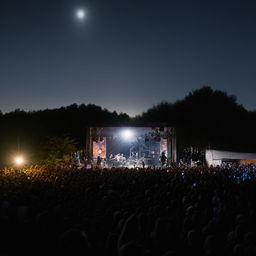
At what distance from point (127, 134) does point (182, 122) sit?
17316mm

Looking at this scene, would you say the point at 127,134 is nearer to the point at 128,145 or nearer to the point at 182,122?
the point at 128,145

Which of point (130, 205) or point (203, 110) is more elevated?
point (203, 110)

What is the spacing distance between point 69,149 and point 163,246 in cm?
2431

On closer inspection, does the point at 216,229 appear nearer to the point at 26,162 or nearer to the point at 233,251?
the point at 233,251

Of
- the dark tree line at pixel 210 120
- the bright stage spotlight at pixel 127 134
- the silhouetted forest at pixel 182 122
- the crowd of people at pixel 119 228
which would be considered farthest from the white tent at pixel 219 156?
the crowd of people at pixel 119 228

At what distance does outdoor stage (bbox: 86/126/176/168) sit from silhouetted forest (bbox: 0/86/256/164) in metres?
6.35

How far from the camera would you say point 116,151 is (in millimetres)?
29812

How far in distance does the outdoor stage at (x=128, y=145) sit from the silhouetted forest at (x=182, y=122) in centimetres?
635

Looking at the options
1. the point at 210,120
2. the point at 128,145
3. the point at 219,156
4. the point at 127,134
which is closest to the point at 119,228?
the point at 219,156

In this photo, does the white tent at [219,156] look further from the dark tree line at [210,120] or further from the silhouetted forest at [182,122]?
the dark tree line at [210,120]

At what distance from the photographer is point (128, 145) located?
29781mm

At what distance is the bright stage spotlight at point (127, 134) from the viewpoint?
95.1 feet

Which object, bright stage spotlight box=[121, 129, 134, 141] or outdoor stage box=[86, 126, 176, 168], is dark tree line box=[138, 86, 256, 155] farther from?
bright stage spotlight box=[121, 129, 134, 141]

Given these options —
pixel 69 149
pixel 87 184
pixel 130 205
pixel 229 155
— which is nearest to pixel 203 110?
pixel 229 155
